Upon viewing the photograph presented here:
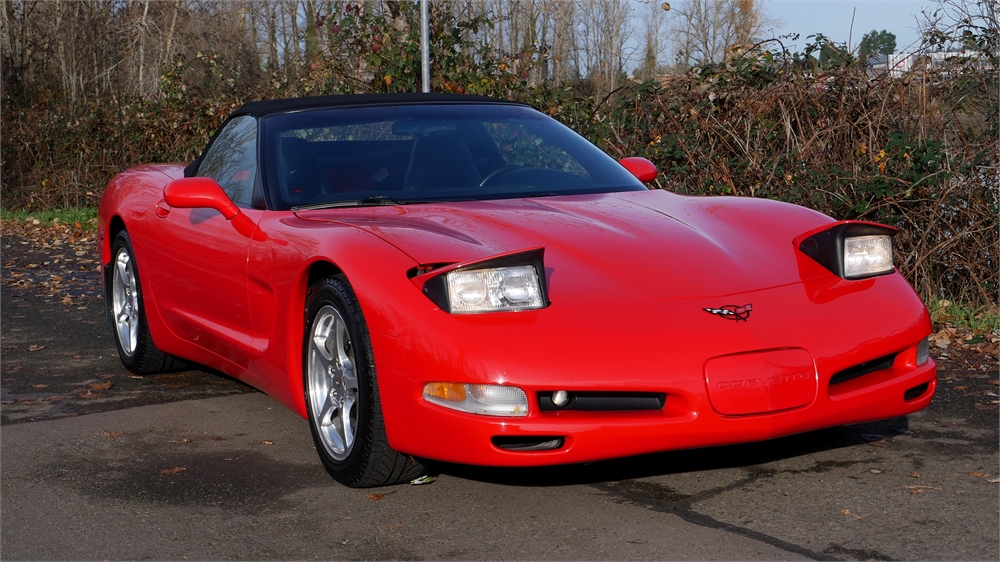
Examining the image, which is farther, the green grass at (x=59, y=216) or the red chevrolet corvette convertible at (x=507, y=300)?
the green grass at (x=59, y=216)

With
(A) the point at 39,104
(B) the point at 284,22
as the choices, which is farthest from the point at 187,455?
(B) the point at 284,22

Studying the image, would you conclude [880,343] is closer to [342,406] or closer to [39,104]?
[342,406]

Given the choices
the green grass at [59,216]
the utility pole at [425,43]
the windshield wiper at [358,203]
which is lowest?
the green grass at [59,216]

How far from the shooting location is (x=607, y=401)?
3.27 meters

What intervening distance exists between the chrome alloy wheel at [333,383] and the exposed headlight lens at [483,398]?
0.49 meters

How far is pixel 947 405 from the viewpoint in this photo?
4.79 meters

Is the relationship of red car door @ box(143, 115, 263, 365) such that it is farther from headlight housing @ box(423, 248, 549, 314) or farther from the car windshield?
Result: headlight housing @ box(423, 248, 549, 314)

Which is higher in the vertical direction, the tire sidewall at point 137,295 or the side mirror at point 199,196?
the side mirror at point 199,196

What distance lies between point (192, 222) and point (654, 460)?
234 centimetres

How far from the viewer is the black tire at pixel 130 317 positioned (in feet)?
18.6

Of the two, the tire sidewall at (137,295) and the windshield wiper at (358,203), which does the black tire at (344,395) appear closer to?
the windshield wiper at (358,203)

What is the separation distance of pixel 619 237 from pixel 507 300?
2.13ft

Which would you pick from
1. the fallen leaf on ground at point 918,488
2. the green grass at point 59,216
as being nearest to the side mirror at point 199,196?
the fallen leaf on ground at point 918,488

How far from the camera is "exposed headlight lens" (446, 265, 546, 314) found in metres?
3.32
